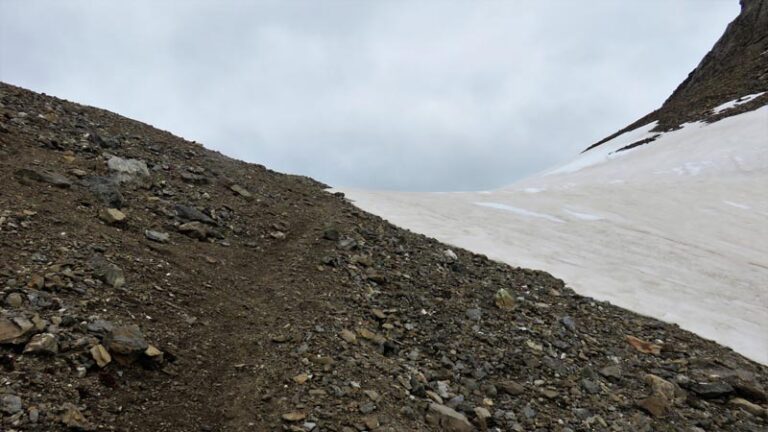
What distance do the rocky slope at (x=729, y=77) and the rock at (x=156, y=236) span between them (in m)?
41.0

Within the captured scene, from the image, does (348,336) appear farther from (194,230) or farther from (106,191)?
(106,191)

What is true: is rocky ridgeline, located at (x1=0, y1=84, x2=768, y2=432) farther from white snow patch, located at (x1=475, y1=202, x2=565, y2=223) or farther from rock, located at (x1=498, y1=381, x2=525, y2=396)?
white snow patch, located at (x1=475, y1=202, x2=565, y2=223)

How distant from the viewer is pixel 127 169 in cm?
934

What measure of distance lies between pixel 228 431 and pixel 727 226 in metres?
19.2

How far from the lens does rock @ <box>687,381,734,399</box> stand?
702 centimetres

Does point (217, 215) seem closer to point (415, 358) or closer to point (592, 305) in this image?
point (415, 358)

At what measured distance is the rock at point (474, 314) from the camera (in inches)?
314

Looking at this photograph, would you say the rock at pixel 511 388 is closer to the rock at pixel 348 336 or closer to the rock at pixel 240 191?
the rock at pixel 348 336

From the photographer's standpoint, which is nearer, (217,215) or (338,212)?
(217,215)

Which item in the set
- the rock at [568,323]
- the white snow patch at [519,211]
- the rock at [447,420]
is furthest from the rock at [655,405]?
the white snow patch at [519,211]

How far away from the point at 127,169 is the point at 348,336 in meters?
5.66

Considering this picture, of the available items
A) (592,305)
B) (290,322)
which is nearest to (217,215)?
(290,322)

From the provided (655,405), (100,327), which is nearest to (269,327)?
(100,327)

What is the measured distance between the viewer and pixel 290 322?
21.5ft
